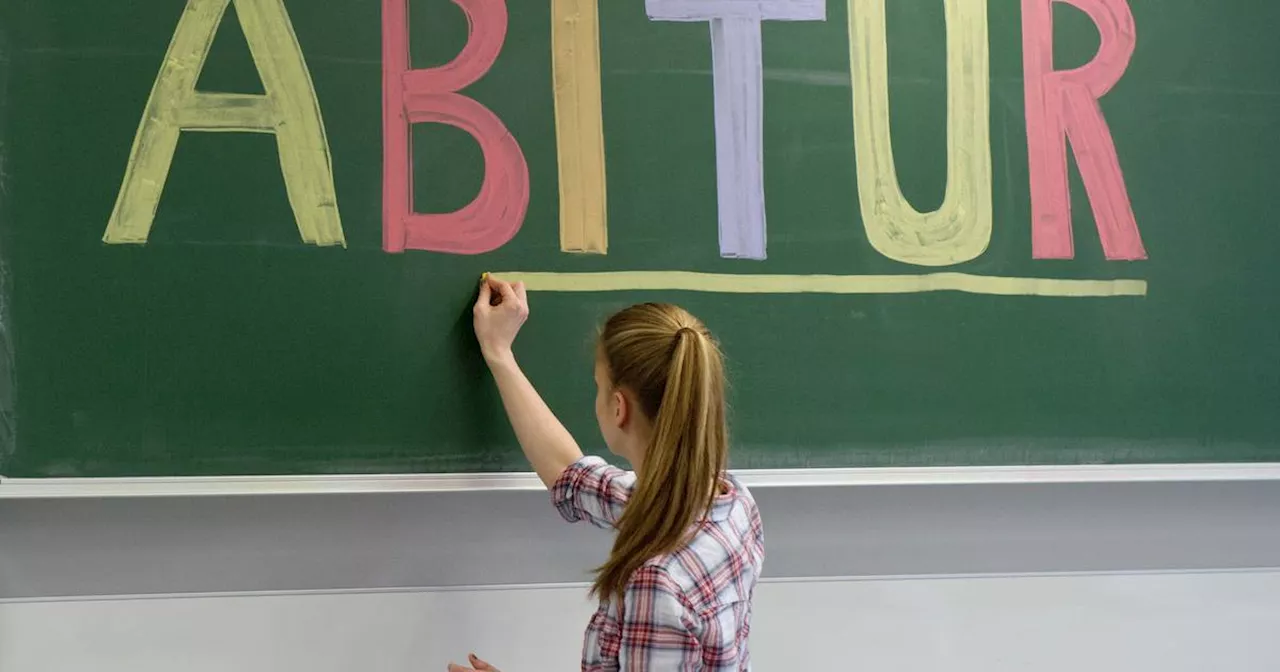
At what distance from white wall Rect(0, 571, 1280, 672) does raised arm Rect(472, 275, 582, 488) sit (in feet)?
0.90

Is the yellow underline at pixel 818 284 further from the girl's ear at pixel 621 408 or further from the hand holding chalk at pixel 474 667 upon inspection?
the hand holding chalk at pixel 474 667

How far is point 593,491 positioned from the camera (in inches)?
53.1

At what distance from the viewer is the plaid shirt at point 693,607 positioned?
1094 millimetres

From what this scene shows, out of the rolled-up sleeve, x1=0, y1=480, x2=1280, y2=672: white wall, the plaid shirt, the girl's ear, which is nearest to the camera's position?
the plaid shirt

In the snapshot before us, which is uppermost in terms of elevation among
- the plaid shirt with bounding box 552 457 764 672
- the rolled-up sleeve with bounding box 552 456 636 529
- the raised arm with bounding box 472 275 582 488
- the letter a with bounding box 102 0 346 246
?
the letter a with bounding box 102 0 346 246

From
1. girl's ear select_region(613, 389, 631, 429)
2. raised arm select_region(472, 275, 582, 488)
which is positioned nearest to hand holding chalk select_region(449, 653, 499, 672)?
raised arm select_region(472, 275, 582, 488)

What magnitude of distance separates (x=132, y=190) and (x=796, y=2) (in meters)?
1.02

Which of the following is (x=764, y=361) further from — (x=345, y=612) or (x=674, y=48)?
(x=345, y=612)

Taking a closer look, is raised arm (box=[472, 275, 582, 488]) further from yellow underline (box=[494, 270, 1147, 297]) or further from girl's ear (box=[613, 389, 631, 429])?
girl's ear (box=[613, 389, 631, 429])

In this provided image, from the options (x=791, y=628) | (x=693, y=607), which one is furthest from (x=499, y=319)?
(x=791, y=628)

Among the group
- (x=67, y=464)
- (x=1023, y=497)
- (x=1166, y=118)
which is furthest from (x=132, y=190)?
(x=1166, y=118)

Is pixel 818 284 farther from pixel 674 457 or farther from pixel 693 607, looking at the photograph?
pixel 693 607

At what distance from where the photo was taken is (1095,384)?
1587 millimetres

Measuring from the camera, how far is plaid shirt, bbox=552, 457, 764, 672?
1094mm
